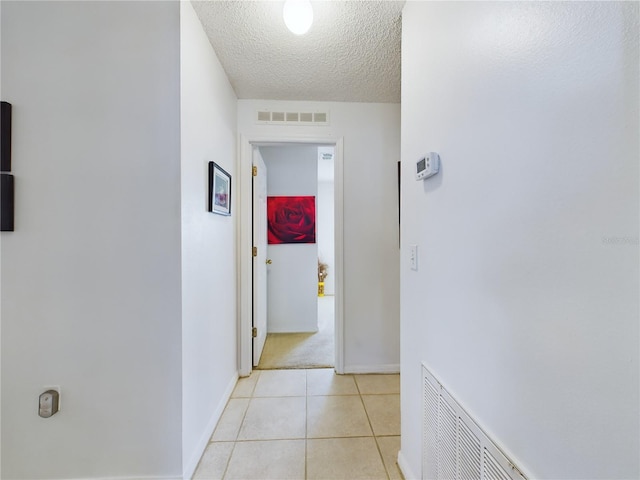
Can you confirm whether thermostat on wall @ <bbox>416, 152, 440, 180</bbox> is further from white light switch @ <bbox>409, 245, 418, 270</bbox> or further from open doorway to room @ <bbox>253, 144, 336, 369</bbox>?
open doorway to room @ <bbox>253, 144, 336, 369</bbox>

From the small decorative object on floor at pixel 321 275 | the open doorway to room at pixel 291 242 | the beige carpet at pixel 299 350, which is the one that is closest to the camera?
the beige carpet at pixel 299 350

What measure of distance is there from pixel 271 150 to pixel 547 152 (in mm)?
3244

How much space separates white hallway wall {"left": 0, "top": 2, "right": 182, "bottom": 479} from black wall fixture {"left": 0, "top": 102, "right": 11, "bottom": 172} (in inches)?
1.0

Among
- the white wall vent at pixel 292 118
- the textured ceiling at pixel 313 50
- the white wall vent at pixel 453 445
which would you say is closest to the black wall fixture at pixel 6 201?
the textured ceiling at pixel 313 50

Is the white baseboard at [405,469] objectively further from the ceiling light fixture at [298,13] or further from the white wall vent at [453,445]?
the ceiling light fixture at [298,13]

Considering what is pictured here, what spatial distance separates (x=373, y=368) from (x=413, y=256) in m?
1.59

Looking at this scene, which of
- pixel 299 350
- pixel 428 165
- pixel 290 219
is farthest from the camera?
pixel 290 219

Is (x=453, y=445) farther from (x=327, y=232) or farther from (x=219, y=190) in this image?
(x=327, y=232)

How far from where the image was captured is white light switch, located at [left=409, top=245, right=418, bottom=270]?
4.08 feet

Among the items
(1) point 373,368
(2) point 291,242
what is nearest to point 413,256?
(1) point 373,368

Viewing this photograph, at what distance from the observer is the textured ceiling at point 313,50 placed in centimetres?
147

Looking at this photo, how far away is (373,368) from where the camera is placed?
2447 millimetres

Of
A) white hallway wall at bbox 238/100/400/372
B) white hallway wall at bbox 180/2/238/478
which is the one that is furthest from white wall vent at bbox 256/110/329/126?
white hallway wall at bbox 180/2/238/478

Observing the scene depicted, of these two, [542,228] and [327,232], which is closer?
[542,228]
